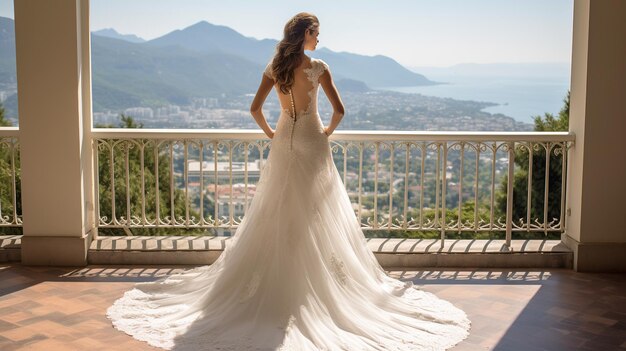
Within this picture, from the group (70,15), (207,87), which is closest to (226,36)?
(207,87)

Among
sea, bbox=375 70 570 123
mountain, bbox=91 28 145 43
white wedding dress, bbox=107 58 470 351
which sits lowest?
white wedding dress, bbox=107 58 470 351

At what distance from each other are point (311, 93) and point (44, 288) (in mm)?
2505

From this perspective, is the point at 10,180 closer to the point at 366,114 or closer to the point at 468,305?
the point at 468,305

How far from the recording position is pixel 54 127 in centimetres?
561

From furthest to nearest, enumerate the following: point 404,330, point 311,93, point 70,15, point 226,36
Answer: point 226,36
point 70,15
point 311,93
point 404,330

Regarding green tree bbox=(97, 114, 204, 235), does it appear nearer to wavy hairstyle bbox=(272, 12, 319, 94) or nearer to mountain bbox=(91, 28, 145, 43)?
wavy hairstyle bbox=(272, 12, 319, 94)

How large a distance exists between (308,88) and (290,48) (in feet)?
0.95

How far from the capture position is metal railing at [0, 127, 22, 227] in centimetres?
589

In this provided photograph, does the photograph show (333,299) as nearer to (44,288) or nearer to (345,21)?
(44,288)

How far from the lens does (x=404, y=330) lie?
415 cm

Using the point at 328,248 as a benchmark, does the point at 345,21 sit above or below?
above

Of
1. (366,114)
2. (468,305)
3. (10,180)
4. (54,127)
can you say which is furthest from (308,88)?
(366,114)

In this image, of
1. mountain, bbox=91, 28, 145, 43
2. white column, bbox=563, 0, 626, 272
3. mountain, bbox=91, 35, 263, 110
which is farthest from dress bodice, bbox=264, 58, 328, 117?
mountain, bbox=91, 28, 145, 43

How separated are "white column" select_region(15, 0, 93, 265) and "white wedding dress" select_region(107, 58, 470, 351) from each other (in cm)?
130
